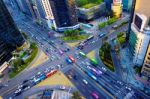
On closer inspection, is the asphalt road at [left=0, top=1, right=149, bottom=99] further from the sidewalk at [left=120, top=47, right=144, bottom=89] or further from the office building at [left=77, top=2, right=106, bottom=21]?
the office building at [left=77, top=2, right=106, bottom=21]

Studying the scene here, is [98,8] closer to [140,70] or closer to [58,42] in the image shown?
[58,42]

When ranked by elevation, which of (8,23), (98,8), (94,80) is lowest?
(94,80)

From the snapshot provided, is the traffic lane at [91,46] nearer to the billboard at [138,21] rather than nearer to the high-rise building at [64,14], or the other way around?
the high-rise building at [64,14]

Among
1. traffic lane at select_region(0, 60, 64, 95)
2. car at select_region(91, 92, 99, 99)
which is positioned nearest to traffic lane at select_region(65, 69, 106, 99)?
car at select_region(91, 92, 99, 99)

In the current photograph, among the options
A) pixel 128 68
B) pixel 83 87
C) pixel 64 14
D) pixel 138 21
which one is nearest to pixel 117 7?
pixel 64 14

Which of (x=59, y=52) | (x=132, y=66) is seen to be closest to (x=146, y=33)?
(x=132, y=66)
